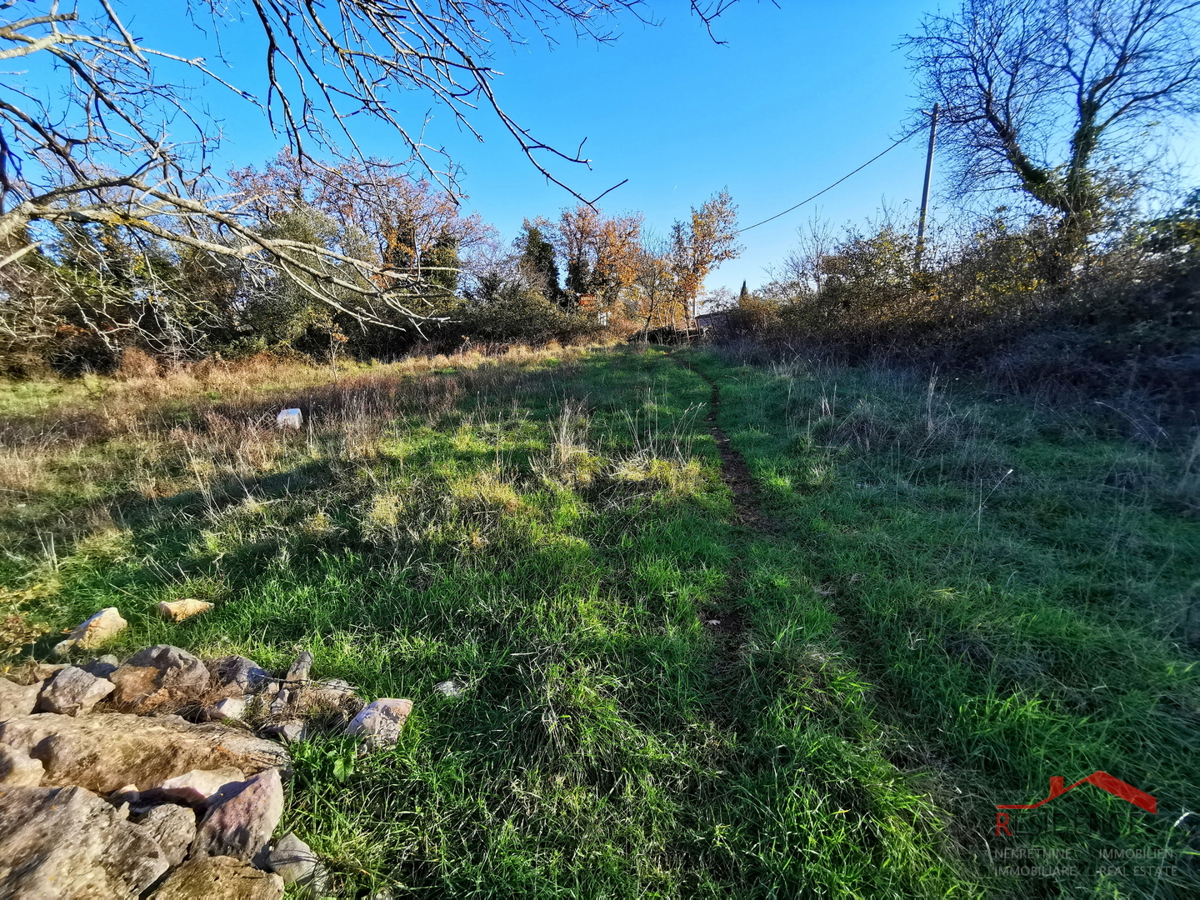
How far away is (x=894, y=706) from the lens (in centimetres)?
225

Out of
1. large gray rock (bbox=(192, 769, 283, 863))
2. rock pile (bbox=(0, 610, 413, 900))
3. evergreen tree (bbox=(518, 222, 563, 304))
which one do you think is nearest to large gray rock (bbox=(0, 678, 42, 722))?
rock pile (bbox=(0, 610, 413, 900))

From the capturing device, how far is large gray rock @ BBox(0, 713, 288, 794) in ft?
5.36

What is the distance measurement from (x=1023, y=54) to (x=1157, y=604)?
50.3 ft

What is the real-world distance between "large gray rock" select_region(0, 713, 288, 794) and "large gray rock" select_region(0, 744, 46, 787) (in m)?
0.04

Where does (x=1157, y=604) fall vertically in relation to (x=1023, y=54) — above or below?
below

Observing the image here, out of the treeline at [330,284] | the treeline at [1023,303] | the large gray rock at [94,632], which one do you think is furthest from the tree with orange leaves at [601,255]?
the large gray rock at [94,632]

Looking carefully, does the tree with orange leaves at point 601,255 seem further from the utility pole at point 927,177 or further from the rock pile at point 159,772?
the rock pile at point 159,772

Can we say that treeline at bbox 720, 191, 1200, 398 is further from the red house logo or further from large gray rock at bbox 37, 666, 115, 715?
large gray rock at bbox 37, 666, 115, 715

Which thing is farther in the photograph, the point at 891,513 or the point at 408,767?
the point at 891,513

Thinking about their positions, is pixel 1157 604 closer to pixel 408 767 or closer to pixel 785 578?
pixel 785 578

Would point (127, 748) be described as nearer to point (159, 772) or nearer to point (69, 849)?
point (159, 772)

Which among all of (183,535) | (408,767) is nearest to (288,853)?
(408,767)

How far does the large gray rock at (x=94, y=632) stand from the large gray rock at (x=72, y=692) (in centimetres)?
61

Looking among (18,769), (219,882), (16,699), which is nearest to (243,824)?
(219,882)
